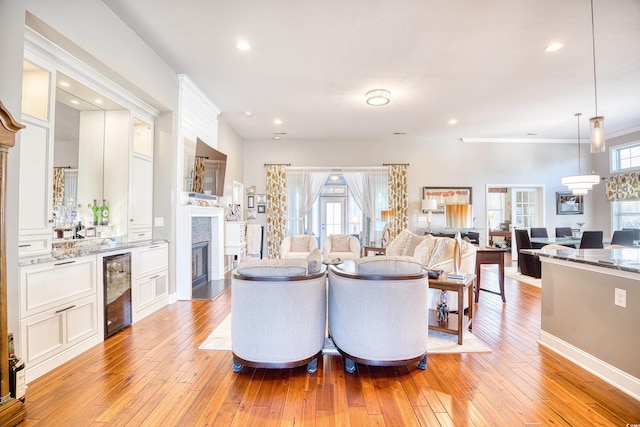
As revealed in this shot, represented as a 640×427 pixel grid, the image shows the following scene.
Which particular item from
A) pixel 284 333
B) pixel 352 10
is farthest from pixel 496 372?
pixel 352 10

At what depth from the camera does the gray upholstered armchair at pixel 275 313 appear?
6.97ft

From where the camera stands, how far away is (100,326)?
2.80m

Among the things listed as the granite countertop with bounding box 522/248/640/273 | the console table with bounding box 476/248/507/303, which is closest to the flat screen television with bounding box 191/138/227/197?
the console table with bounding box 476/248/507/303

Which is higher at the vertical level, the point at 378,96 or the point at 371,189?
the point at 378,96

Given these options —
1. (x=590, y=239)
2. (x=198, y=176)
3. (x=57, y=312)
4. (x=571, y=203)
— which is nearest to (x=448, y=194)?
(x=590, y=239)

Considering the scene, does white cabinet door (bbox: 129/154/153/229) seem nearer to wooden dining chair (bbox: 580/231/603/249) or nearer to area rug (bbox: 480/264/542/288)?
area rug (bbox: 480/264/542/288)

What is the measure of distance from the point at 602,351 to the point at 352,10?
350cm

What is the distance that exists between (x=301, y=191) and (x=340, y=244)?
213cm

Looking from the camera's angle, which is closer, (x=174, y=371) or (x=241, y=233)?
(x=174, y=371)

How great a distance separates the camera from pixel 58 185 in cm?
285

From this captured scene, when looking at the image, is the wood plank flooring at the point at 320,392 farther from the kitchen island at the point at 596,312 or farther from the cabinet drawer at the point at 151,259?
the cabinet drawer at the point at 151,259

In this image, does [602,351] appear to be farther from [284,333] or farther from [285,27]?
[285,27]

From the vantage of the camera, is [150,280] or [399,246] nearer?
[150,280]

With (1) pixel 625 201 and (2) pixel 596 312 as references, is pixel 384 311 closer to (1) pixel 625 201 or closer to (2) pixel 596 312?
(2) pixel 596 312
